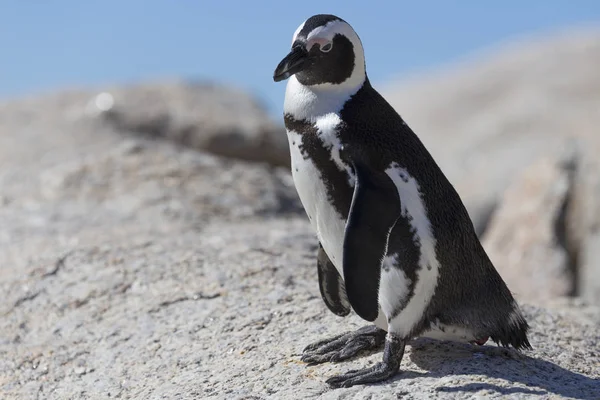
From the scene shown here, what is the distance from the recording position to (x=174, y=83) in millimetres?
13859

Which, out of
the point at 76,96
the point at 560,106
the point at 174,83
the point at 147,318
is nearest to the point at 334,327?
the point at 147,318

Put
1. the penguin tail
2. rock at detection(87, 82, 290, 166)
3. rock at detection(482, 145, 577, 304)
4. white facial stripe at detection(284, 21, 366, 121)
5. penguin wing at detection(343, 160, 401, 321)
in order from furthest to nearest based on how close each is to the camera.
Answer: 1. rock at detection(87, 82, 290, 166)
2. rock at detection(482, 145, 577, 304)
3. the penguin tail
4. white facial stripe at detection(284, 21, 366, 121)
5. penguin wing at detection(343, 160, 401, 321)

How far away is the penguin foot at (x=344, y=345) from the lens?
3584mm

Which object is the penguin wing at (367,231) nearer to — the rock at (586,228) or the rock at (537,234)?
the rock at (537,234)

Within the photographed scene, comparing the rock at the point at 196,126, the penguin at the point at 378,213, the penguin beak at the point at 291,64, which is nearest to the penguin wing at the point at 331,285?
the penguin at the point at 378,213

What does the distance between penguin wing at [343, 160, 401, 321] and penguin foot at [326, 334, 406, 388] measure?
0.67 feet

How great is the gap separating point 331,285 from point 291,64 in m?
0.99

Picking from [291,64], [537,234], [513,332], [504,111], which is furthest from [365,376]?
[504,111]

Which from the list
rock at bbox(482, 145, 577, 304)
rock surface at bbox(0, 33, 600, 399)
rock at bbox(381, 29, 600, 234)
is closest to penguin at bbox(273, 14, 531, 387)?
rock surface at bbox(0, 33, 600, 399)

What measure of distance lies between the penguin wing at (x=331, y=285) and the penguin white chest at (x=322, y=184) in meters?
0.33

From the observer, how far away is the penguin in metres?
3.23

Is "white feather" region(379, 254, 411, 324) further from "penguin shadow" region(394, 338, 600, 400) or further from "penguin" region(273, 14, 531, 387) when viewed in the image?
"penguin shadow" region(394, 338, 600, 400)

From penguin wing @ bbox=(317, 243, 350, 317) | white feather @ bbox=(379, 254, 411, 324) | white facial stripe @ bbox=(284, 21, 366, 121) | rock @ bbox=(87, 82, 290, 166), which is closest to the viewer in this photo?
white feather @ bbox=(379, 254, 411, 324)

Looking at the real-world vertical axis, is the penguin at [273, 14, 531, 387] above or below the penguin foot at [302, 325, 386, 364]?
above
